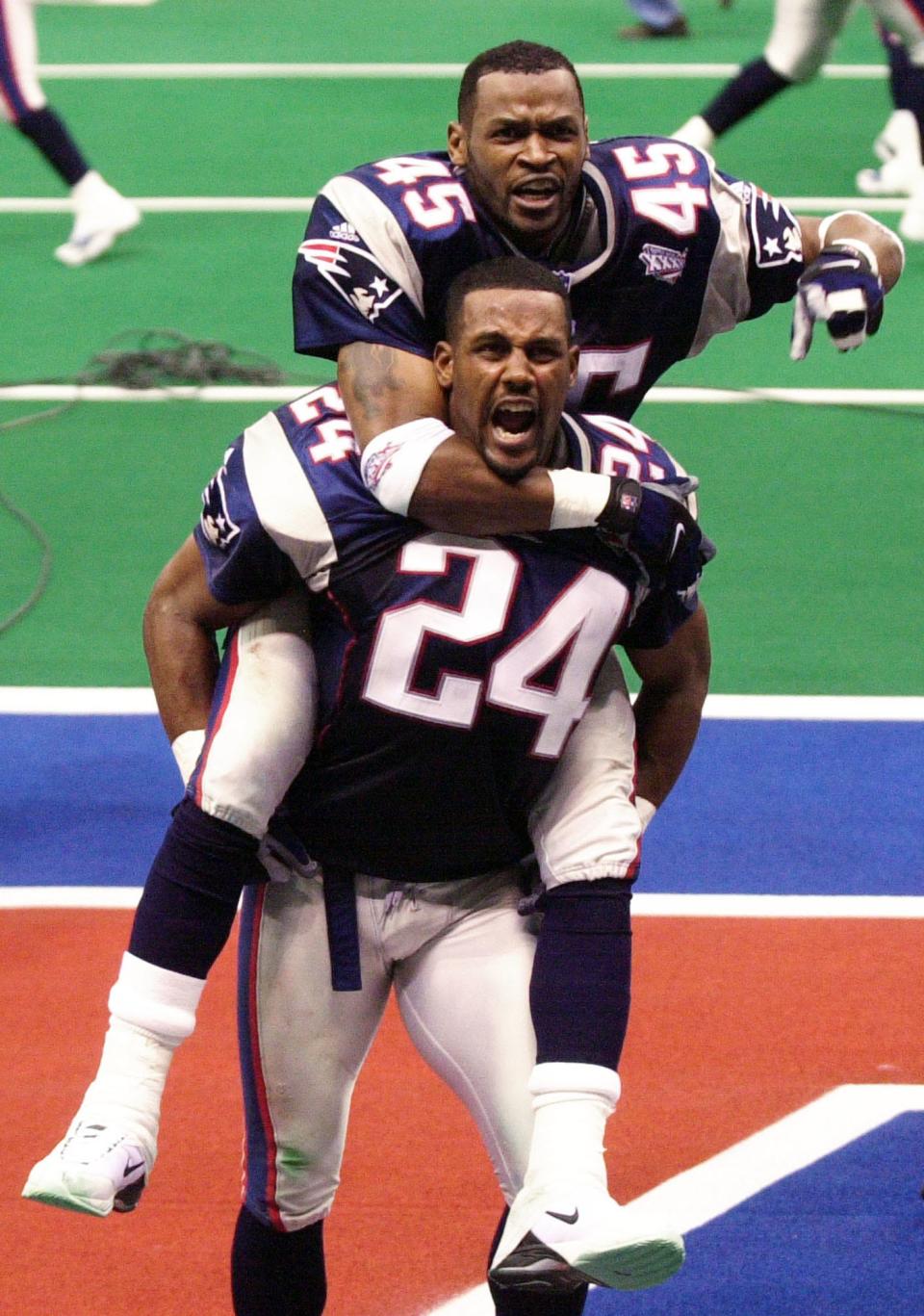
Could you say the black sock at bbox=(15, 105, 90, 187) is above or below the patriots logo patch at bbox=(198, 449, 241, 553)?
below

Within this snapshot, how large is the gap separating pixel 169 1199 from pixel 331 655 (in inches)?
65.8

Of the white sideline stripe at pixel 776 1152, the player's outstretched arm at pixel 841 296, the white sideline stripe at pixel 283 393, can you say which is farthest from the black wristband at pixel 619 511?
the white sideline stripe at pixel 283 393

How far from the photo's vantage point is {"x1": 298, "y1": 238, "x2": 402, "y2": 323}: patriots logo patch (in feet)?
12.5

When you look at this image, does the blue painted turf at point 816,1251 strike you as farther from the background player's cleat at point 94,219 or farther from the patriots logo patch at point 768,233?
the background player's cleat at point 94,219

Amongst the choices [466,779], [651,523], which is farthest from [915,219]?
[466,779]

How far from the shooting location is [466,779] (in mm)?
3348

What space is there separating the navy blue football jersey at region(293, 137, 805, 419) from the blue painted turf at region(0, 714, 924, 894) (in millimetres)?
2165

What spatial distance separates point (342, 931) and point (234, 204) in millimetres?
8735

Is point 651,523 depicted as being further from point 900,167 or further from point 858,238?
point 900,167

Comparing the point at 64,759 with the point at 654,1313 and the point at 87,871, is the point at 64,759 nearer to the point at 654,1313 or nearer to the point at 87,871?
the point at 87,871

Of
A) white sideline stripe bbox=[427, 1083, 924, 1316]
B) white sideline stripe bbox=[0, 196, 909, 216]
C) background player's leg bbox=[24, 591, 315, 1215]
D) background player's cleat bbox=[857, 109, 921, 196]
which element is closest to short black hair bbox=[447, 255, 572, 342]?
background player's leg bbox=[24, 591, 315, 1215]

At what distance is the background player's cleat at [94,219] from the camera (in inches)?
416

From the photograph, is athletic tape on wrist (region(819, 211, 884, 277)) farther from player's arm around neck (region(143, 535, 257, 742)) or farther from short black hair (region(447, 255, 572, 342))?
player's arm around neck (region(143, 535, 257, 742))

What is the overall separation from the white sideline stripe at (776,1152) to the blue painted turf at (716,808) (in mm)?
1030
